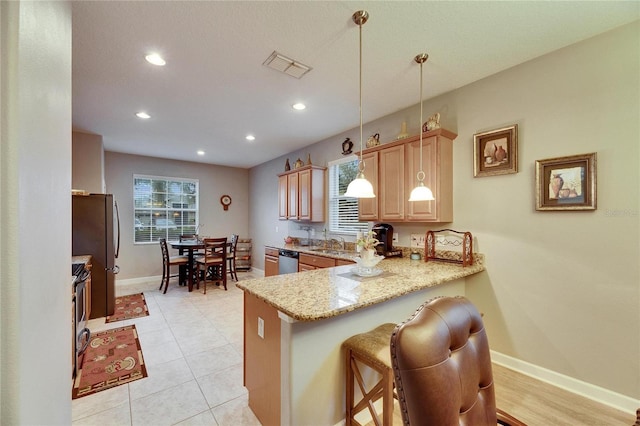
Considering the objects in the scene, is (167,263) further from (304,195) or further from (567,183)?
(567,183)

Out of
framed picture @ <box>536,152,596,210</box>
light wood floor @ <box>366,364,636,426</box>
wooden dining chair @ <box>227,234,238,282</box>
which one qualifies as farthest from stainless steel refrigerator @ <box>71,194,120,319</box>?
framed picture @ <box>536,152,596,210</box>

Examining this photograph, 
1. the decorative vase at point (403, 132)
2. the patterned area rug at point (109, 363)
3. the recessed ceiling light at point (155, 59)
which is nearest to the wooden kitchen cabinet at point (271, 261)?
the patterned area rug at point (109, 363)

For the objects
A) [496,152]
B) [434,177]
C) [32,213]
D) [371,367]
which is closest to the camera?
[32,213]

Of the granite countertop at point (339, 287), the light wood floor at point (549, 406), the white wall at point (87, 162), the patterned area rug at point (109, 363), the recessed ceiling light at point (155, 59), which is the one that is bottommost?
the patterned area rug at point (109, 363)

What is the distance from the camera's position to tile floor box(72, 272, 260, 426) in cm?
192

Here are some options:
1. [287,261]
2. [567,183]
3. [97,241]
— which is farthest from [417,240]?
[97,241]

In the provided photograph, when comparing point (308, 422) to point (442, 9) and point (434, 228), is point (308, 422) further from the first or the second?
point (442, 9)

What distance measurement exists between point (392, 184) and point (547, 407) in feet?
7.57

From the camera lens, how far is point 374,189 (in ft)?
11.1

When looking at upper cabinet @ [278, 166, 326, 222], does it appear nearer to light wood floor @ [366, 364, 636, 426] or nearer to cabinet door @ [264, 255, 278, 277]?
cabinet door @ [264, 255, 278, 277]

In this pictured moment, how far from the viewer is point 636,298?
1.89 m

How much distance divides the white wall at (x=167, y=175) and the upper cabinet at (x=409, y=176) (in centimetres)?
464

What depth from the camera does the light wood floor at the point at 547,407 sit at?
1.83m

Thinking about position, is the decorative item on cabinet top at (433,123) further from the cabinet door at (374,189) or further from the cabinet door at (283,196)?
the cabinet door at (283,196)
